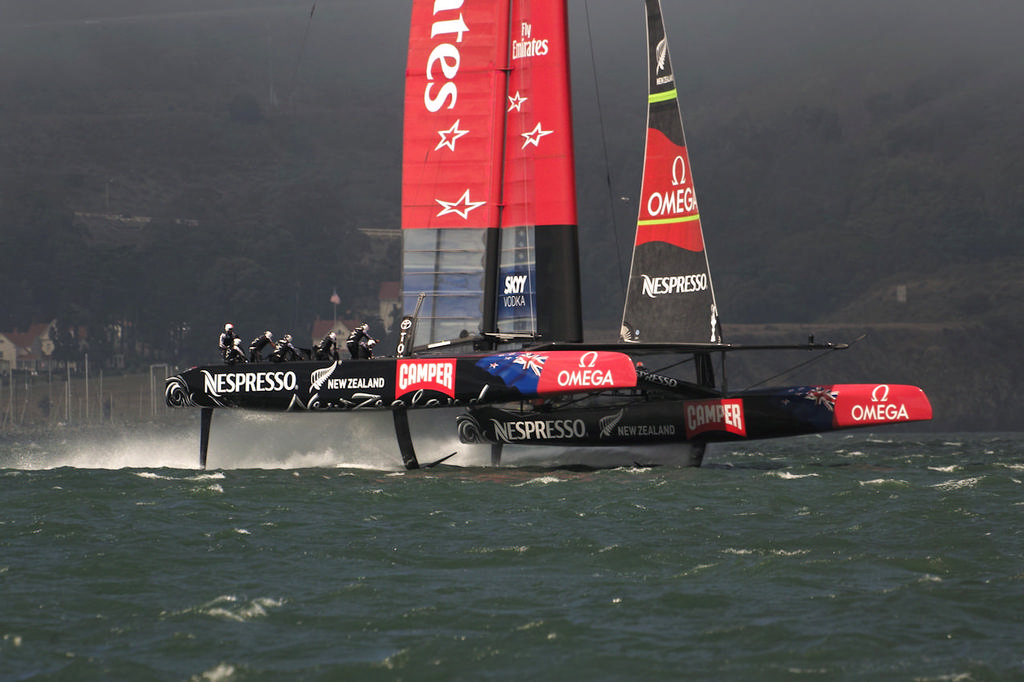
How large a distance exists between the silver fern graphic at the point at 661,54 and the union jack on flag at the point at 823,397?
6.58 m

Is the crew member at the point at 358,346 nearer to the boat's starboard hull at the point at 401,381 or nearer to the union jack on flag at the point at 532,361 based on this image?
the boat's starboard hull at the point at 401,381

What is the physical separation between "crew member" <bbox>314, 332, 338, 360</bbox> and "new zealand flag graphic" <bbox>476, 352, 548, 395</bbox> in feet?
9.46

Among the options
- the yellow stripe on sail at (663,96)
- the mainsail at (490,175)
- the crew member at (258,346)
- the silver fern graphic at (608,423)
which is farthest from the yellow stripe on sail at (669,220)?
the crew member at (258,346)

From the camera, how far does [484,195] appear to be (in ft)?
65.9

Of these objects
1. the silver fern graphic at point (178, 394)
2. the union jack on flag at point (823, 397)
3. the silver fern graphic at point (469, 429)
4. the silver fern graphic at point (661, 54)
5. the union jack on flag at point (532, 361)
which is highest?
the silver fern graphic at point (661, 54)

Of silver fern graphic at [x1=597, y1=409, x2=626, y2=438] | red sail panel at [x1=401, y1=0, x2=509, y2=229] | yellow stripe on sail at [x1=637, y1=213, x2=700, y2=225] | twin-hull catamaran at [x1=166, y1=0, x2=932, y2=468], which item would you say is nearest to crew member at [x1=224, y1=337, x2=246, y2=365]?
twin-hull catamaran at [x1=166, y1=0, x2=932, y2=468]

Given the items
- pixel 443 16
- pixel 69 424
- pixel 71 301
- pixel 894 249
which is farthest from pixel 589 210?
pixel 443 16

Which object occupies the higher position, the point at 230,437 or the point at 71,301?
the point at 71,301

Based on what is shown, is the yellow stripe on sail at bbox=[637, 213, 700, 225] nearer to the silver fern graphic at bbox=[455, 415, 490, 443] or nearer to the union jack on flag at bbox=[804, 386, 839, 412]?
the union jack on flag at bbox=[804, 386, 839, 412]

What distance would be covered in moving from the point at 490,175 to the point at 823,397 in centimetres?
644

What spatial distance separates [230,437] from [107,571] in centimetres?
1022

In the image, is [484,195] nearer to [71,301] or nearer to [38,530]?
[38,530]

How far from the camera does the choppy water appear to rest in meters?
6.70

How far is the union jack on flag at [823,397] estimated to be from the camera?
18.2 metres
